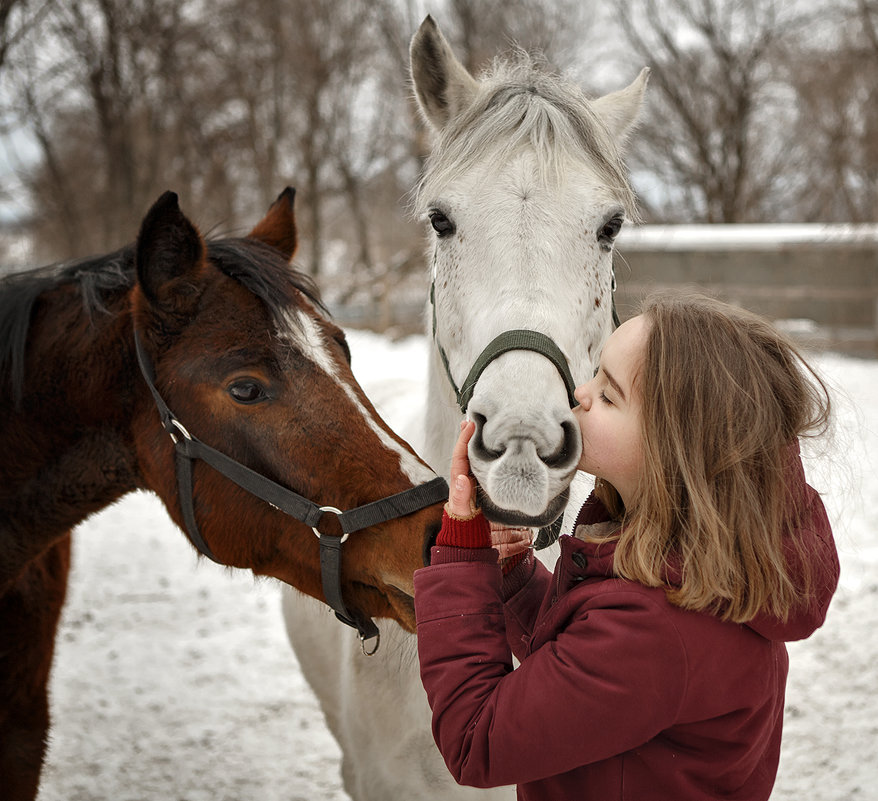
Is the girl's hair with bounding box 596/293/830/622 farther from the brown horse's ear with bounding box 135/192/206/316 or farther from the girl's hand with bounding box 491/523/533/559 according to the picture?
the brown horse's ear with bounding box 135/192/206/316

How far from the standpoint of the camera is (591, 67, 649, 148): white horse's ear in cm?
250

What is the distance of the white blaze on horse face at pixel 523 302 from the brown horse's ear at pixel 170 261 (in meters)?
0.67

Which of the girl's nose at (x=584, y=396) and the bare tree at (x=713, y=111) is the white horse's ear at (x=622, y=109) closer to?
the girl's nose at (x=584, y=396)

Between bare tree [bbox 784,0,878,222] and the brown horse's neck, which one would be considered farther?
bare tree [bbox 784,0,878,222]

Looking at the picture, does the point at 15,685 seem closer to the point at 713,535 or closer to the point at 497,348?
the point at 497,348

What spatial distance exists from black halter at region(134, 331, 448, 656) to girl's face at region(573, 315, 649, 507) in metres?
0.41

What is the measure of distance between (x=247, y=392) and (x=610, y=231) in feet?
3.58

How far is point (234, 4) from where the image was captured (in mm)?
14336

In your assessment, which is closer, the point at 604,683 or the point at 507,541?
the point at 604,683

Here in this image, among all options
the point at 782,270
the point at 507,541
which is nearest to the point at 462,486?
the point at 507,541

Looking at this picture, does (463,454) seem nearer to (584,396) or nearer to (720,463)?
(584,396)

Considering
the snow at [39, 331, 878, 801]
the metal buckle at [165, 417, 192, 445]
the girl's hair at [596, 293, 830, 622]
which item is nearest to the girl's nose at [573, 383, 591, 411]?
the girl's hair at [596, 293, 830, 622]

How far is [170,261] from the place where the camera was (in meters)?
1.92

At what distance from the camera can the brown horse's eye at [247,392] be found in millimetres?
1875
